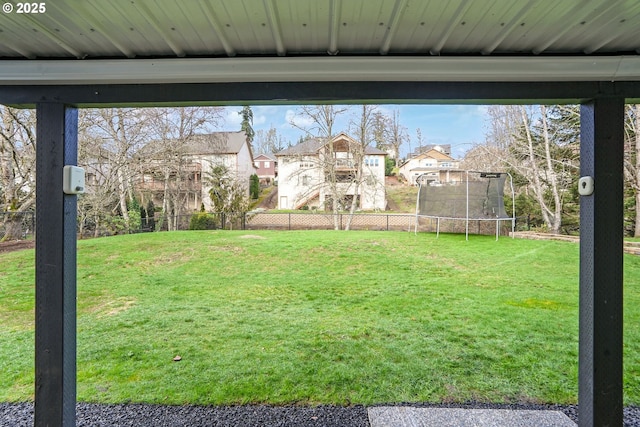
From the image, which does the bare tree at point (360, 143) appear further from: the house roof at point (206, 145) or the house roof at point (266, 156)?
the house roof at point (206, 145)

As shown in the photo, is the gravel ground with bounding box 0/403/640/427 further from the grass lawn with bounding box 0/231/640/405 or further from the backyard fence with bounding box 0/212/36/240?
the backyard fence with bounding box 0/212/36/240

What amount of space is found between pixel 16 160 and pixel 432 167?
5841 millimetres

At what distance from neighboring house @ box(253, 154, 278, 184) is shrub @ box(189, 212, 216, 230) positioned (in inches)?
48.5

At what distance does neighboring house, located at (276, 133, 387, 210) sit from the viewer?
6.02m

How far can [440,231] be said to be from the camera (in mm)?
5059

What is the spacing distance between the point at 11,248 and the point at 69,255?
3.69 metres

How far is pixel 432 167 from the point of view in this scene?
507 cm

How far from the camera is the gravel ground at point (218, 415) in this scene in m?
1.78

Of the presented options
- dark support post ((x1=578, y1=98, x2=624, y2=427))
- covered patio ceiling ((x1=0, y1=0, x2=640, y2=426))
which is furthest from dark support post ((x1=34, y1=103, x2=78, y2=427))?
dark support post ((x1=578, y1=98, x2=624, y2=427))

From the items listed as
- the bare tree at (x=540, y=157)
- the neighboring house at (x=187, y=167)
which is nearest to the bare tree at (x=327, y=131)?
the neighboring house at (x=187, y=167)

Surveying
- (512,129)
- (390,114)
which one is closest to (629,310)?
(512,129)

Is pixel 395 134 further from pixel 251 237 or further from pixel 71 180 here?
pixel 71 180

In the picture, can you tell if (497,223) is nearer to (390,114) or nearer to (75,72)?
(390,114)

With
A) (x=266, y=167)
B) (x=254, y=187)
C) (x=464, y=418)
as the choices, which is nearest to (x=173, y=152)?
(x=254, y=187)
